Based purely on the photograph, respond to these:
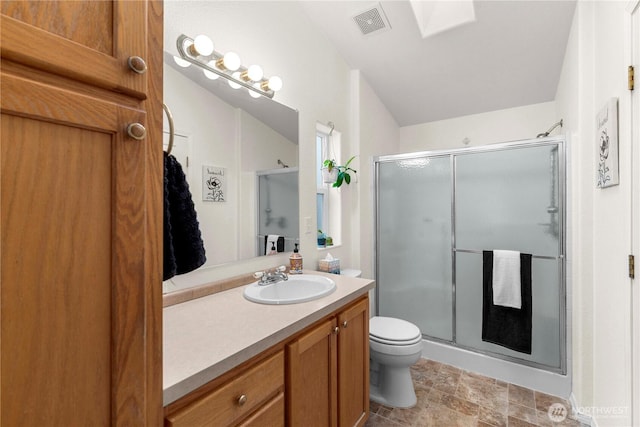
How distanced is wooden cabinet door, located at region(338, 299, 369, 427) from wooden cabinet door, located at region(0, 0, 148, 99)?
3.87ft

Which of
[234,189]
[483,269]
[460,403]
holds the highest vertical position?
[234,189]

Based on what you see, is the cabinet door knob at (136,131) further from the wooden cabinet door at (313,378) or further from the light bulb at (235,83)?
the light bulb at (235,83)

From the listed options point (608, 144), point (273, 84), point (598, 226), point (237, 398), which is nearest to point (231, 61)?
point (273, 84)

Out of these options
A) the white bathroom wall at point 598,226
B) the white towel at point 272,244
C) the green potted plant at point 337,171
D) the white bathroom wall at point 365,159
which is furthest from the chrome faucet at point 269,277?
the white bathroom wall at point 598,226

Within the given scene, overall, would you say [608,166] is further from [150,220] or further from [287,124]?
[150,220]

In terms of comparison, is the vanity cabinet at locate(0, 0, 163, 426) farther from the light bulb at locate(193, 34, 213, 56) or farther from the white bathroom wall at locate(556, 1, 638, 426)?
the white bathroom wall at locate(556, 1, 638, 426)

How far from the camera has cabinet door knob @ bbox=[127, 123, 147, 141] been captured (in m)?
0.56

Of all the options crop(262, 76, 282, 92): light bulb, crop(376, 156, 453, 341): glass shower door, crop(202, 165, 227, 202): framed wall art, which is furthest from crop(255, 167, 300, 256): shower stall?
crop(376, 156, 453, 341): glass shower door

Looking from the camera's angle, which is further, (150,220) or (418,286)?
(418,286)

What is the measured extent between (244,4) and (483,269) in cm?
243

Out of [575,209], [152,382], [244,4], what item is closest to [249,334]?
[152,382]

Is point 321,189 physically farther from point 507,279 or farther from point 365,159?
point 507,279

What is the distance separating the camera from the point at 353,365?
4.71 ft

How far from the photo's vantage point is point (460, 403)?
1.87 metres
